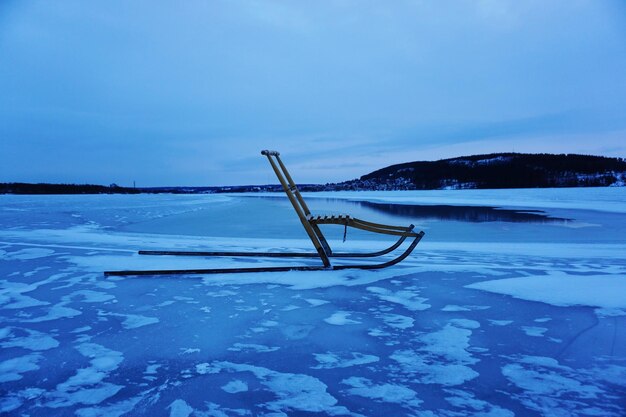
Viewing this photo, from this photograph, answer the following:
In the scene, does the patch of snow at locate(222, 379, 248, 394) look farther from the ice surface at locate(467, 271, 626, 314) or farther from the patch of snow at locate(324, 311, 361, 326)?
the ice surface at locate(467, 271, 626, 314)

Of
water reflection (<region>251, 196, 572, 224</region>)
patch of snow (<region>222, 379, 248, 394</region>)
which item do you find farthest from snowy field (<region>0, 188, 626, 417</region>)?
water reflection (<region>251, 196, 572, 224</region>)

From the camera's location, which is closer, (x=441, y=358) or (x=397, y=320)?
(x=441, y=358)

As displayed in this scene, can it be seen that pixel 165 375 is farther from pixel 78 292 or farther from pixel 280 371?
pixel 78 292

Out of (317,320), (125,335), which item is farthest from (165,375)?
(317,320)

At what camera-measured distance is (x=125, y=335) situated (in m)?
2.91

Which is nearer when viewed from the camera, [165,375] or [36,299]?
[165,375]

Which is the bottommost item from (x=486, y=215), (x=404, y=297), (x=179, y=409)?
(x=179, y=409)

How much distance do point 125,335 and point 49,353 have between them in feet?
1.59

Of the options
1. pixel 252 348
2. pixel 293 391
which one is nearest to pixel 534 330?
pixel 293 391

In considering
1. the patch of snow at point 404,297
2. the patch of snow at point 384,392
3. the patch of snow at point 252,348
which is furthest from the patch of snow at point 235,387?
the patch of snow at point 404,297

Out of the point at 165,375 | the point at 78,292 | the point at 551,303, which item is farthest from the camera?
the point at 78,292

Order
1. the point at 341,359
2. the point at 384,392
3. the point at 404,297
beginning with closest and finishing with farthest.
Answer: the point at 384,392, the point at 341,359, the point at 404,297

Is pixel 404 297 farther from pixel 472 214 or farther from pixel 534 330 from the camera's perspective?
pixel 472 214

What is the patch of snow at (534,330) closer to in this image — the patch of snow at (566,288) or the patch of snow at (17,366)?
the patch of snow at (566,288)
